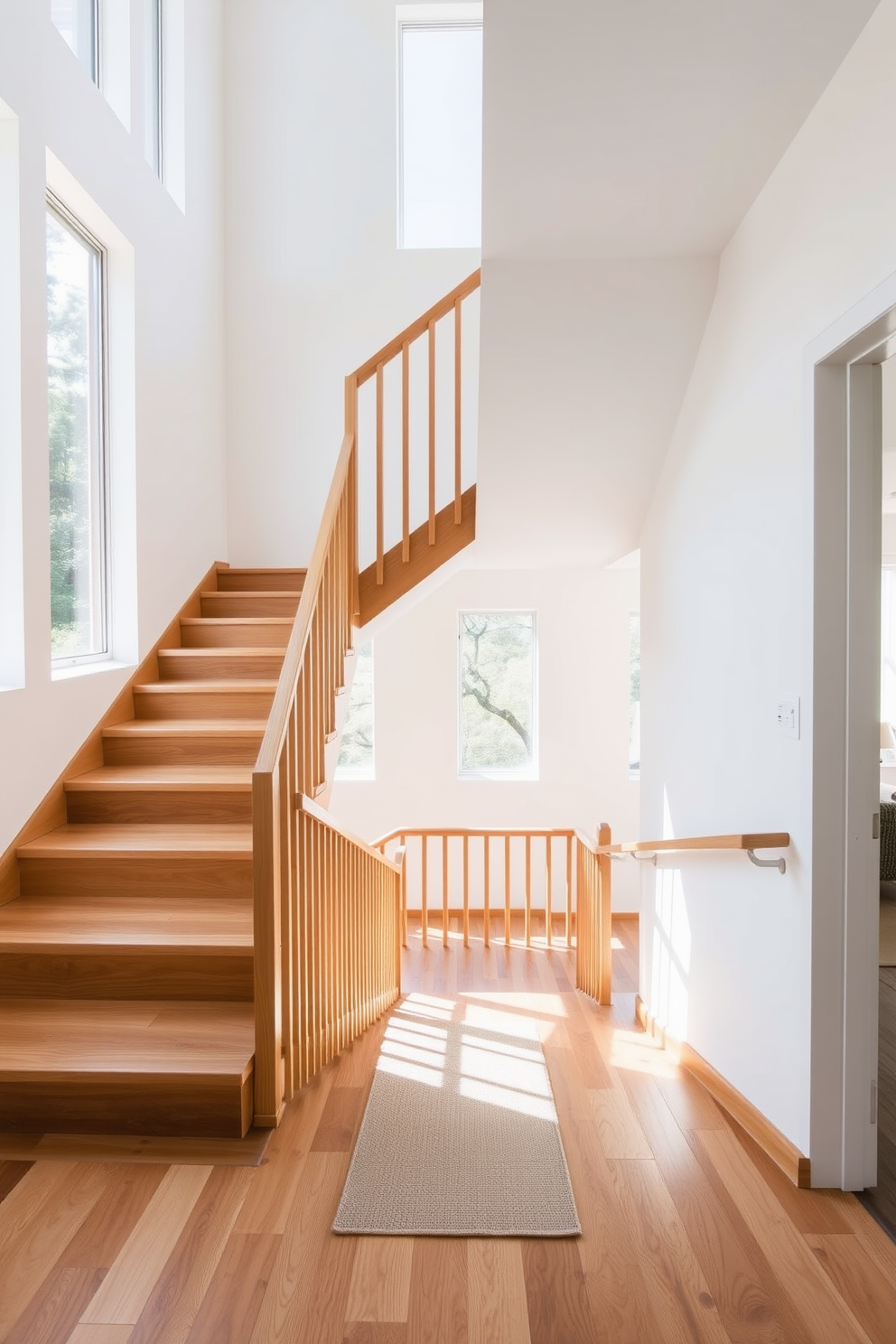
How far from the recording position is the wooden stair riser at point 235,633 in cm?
438

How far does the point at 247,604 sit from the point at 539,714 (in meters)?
2.61

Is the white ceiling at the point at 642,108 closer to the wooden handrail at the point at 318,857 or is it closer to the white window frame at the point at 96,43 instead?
the wooden handrail at the point at 318,857

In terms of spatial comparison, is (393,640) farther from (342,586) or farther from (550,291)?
(550,291)

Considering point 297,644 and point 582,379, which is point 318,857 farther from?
point 582,379

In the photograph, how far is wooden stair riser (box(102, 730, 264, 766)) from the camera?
3596 millimetres

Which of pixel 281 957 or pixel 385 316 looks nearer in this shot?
pixel 281 957

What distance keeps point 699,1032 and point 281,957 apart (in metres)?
1.47

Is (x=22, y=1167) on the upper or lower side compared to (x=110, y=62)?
lower

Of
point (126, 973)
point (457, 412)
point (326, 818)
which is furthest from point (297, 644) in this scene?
point (457, 412)

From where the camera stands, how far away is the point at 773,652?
229cm

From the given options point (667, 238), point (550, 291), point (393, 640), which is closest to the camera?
point (667, 238)

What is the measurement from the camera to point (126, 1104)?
7.17 feet

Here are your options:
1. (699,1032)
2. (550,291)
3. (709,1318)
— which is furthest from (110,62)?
(709,1318)

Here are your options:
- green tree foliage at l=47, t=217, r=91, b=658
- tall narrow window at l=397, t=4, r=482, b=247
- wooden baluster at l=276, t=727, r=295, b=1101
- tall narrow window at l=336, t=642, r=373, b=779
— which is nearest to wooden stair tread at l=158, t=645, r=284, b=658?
green tree foliage at l=47, t=217, r=91, b=658
